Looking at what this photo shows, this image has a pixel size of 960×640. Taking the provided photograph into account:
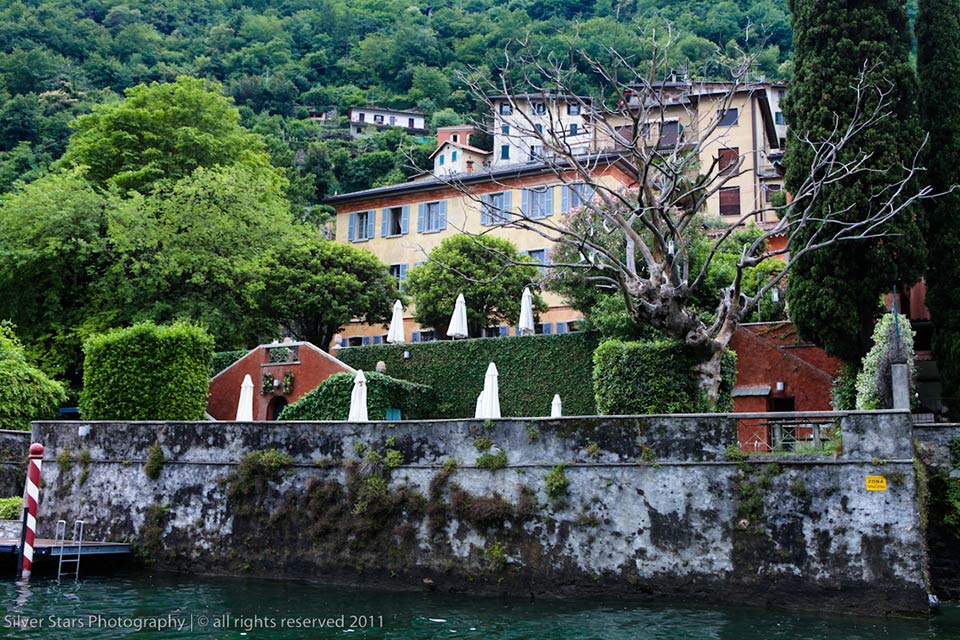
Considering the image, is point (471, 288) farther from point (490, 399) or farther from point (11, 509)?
point (11, 509)

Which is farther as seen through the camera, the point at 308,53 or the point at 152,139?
the point at 308,53

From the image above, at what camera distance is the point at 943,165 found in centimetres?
2244

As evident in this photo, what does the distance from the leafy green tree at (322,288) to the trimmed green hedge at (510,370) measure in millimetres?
5180

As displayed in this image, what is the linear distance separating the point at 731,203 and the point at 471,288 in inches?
645

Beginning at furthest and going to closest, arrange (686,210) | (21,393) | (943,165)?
(21,393)
(943,165)
(686,210)

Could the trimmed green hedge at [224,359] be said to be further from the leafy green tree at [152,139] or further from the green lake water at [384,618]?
the green lake water at [384,618]

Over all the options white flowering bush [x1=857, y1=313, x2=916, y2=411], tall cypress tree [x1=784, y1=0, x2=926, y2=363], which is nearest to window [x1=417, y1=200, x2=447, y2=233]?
tall cypress tree [x1=784, y1=0, x2=926, y2=363]

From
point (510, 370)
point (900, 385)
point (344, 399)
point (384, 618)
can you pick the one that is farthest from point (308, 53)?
point (384, 618)

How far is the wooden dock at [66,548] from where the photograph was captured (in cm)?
1839

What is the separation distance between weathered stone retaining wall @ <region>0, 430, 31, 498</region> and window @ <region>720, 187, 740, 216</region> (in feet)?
108

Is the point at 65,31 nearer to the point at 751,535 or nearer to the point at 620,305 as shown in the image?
the point at 620,305

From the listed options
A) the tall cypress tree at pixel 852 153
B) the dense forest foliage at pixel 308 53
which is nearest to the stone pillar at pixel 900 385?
the tall cypress tree at pixel 852 153

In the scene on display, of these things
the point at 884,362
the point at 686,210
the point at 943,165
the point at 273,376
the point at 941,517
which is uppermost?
the point at 943,165

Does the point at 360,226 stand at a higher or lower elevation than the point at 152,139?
lower
